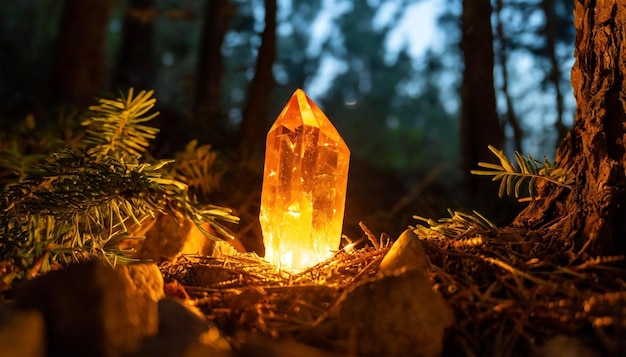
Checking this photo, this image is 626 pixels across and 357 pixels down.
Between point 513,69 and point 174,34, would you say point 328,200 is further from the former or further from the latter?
point 174,34

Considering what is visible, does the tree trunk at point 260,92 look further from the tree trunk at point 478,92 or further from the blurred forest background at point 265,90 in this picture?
the tree trunk at point 478,92

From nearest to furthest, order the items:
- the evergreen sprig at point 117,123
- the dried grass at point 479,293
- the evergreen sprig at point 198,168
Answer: the dried grass at point 479,293, the evergreen sprig at point 117,123, the evergreen sprig at point 198,168

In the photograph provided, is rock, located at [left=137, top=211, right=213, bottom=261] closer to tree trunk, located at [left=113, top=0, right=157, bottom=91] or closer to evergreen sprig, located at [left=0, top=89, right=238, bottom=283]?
evergreen sprig, located at [left=0, top=89, right=238, bottom=283]

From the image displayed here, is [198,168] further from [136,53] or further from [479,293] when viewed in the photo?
[136,53]

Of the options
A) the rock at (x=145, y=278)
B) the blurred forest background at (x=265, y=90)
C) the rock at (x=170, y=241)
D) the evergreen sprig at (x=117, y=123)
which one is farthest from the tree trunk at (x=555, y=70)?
the rock at (x=145, y=278)

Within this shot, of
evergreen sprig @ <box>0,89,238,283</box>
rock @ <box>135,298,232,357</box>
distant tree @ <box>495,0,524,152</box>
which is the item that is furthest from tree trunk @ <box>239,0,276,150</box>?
rock @ <box>135,298,232,357</box>

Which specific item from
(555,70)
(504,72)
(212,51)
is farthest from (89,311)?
(212,51)

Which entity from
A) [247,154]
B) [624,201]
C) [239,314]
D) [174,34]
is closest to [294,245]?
[239,314]
